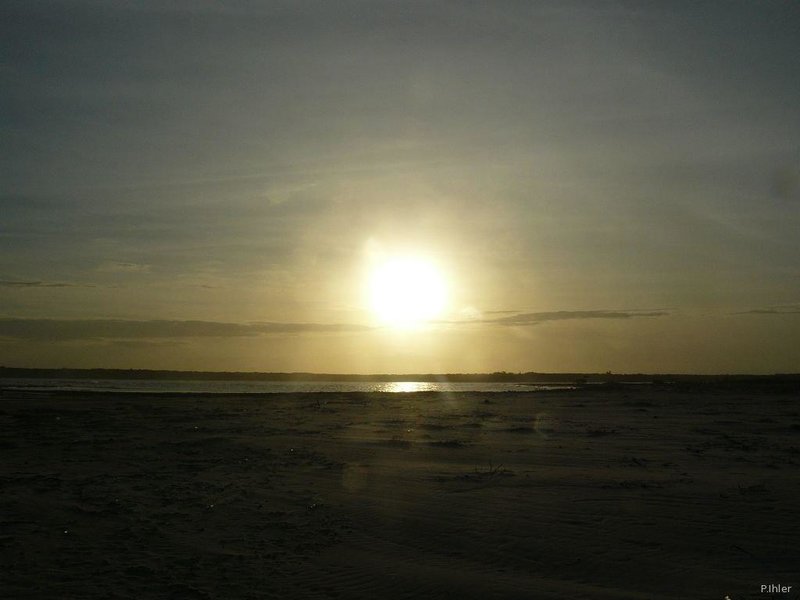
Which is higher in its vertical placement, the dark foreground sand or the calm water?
the calm water

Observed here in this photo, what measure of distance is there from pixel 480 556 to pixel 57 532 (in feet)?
19.0

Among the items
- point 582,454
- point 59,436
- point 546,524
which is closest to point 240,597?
point 546,524

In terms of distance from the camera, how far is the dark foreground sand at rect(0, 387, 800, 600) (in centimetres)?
739

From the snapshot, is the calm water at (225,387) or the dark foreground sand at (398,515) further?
the calm water at (225,387)

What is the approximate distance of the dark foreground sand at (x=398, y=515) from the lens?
739cm

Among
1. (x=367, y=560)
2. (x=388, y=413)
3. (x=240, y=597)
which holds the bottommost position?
(x=240, y=597)

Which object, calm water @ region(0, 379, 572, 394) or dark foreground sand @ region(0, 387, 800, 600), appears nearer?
dark foreground sand @ region(0, 387, 800, 600)

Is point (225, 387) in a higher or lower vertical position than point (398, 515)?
higher

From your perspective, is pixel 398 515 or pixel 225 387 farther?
pixel 225 387

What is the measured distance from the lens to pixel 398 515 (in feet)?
34.1

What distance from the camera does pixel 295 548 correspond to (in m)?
8.60

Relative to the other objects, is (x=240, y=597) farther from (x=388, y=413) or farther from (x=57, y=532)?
(x=388, y=413)

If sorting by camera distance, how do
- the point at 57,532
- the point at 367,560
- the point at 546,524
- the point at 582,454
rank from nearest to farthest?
1. the point at 367,560
2. the point at 57,532
3. the point at 546,524
4. the point at 582,454

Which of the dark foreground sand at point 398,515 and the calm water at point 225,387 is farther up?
the calm water at point 225,387
